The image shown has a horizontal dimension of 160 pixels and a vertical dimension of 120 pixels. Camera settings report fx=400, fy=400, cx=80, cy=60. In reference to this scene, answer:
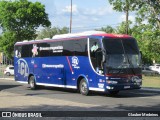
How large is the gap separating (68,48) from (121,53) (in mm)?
3795

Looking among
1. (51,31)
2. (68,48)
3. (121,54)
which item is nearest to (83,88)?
(68,48)

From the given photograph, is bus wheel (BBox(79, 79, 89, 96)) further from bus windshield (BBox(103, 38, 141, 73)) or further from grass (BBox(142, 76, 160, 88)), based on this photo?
grass (BBox(142, 76, 160, 88))

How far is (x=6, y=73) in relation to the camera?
57.8 metres

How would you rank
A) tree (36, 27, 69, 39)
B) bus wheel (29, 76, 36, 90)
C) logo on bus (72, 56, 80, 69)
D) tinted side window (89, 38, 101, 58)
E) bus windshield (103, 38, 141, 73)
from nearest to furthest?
bus windshield (103, 38, 141, 73) → tinted side window (89, 38, 101, 58) → logo on bus (72, 56, 80, 69) → bus wheel (29, 76, 36, 90) → tree (36, 27, 69, 39)

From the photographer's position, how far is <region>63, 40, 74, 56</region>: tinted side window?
22.8 metres

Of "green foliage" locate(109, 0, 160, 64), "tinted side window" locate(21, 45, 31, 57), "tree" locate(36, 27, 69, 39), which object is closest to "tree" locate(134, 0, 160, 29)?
"green foliage" locate(109, 0, 160, 64)

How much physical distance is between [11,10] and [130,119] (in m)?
39.6

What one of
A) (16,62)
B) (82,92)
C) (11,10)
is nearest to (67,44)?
(82,92)

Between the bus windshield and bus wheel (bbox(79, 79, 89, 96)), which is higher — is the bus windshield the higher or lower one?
the higher one

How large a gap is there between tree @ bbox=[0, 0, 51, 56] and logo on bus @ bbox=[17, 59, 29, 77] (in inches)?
781

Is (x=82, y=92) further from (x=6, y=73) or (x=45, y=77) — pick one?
(x=6, y=73)

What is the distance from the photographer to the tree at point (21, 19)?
1887 inches

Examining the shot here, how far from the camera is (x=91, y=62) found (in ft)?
69.1

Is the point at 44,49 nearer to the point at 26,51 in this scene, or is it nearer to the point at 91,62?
the point at 26,51
